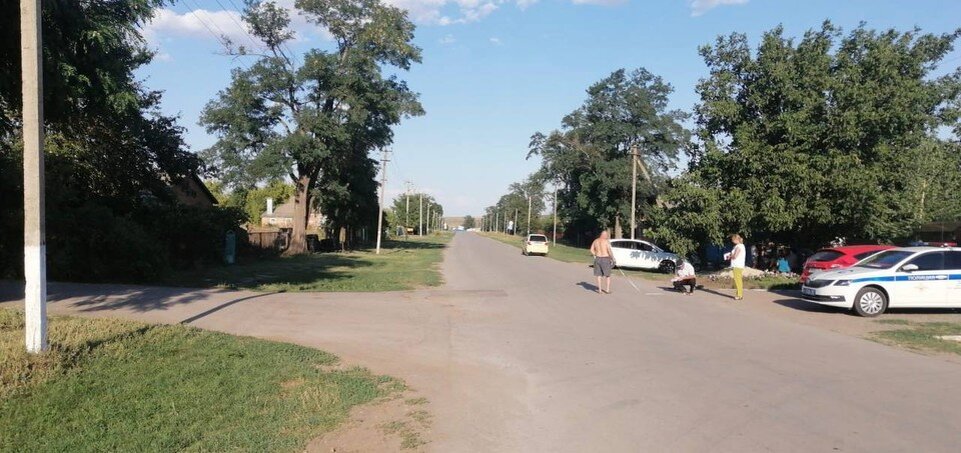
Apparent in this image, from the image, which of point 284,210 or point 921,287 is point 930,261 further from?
point 284,210

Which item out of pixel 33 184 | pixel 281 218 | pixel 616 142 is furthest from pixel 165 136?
pixel 281 218

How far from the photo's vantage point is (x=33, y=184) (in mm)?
7500

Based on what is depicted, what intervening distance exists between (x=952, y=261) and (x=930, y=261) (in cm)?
45

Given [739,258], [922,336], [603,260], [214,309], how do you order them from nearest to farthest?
1. [922,336]
2. [214,309]
3. [739,258]
4. [603,260]

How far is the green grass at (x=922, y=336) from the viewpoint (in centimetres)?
1025

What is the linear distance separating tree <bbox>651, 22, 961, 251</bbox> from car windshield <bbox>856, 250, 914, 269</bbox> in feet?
23.4

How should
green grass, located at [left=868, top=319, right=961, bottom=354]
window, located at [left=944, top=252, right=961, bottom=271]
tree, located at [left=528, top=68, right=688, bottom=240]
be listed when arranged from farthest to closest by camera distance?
1. tree, located at [left=528, top=68, right=688, bottom=240]
2. window, located at [left=944, top=252, right=961, bottom=271]
3. green grass, located at [left=868, top=319, right=961, bottom=354]

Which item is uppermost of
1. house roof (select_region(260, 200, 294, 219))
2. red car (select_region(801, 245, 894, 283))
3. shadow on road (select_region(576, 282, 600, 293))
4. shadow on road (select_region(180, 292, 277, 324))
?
house roof (select_region(260, 200, 294, 219))

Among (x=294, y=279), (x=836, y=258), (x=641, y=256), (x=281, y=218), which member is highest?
(x=281, y=218)

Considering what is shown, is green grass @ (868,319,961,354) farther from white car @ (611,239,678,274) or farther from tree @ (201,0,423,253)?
tree @ (201,0,423,253)

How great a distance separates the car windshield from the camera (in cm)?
1427

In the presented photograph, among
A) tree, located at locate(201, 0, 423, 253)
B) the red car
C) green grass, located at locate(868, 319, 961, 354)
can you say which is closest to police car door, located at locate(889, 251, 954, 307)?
green grass, located at locate(868, 319, 961, 354)

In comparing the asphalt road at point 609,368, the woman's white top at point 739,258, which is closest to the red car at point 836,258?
the woman's white top at point 739,258

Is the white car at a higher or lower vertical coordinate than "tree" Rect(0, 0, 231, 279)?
lower
